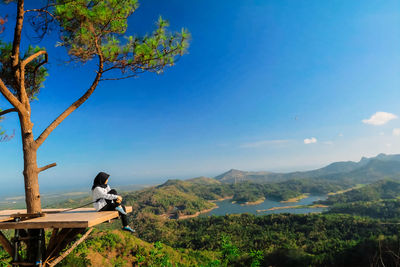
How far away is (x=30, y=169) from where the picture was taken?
3012 mm

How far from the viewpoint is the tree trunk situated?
2.96 metres

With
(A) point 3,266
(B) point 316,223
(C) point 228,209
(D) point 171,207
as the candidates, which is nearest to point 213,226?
(B) point 316,223

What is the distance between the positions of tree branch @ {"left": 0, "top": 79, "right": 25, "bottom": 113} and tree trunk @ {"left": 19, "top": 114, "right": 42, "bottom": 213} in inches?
4.6

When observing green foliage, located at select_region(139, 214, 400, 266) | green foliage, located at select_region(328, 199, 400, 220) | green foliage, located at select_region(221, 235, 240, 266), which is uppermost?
green foliage, located at select_region(221, 235, 240, 266)

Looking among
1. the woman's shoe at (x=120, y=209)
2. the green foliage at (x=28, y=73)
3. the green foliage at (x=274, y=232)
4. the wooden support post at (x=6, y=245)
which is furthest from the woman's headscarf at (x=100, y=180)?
the green foliage at (x=274, y=232)

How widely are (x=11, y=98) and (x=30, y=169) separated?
3.47ft

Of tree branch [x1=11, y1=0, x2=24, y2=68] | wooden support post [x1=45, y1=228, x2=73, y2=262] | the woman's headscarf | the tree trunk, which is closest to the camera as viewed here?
wooden support post [x1=45, y1=228, x2=73, y2=262]

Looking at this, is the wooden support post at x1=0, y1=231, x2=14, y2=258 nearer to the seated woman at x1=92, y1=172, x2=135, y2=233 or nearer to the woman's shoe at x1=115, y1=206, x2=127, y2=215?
the seated woman at x1=92, y1=172, x2=135, y2=233

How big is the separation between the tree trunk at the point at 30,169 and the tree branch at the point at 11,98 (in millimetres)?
117

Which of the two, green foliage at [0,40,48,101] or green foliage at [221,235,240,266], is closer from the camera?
green foliage at [0,40,48,101]

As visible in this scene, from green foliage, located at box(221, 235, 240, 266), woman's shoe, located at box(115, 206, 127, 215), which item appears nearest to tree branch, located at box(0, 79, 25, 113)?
woman's shoe, located at box(115, 206, 127, 215)

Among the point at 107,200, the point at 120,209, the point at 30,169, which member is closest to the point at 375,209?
the point at 120,209

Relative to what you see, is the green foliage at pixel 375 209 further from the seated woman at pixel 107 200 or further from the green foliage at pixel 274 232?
the seated woman at pixel 107 200

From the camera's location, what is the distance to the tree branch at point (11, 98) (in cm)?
298
